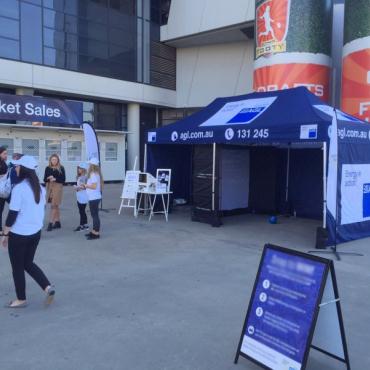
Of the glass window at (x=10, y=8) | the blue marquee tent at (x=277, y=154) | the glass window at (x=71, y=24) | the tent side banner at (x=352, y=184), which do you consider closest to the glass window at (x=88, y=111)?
the glass window at (x=71, y=24)

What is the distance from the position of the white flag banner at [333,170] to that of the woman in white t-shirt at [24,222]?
5.21m

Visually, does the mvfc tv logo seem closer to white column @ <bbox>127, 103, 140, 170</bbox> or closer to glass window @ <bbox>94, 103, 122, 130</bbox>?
white column @ <bbox>127, 103, 140, 170</bbox>

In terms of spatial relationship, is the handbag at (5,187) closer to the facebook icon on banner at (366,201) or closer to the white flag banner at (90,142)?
the white flag banner at (90,142)

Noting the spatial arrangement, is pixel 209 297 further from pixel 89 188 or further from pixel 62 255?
pixel 89 188

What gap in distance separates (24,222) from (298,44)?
1346cm

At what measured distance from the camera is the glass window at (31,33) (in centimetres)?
1969

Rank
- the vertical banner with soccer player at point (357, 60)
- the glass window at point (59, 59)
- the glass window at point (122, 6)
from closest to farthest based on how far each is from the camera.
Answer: the vertical banner with soccer player at point (357, 60) → the glass window at point (59, 59) → the glass window at point (122, 6)

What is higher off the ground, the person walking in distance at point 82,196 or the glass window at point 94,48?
the glass window at point 94,48

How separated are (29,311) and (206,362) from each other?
2.12 meters

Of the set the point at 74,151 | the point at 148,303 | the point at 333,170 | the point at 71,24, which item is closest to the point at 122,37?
the point at 71,24

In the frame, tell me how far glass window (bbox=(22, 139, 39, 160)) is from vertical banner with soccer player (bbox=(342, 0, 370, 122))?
42.6 ft

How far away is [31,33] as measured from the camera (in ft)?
65.4

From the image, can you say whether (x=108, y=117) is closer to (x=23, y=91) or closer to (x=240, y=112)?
(x=23, y=91)

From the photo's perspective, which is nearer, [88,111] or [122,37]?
[122,37]
